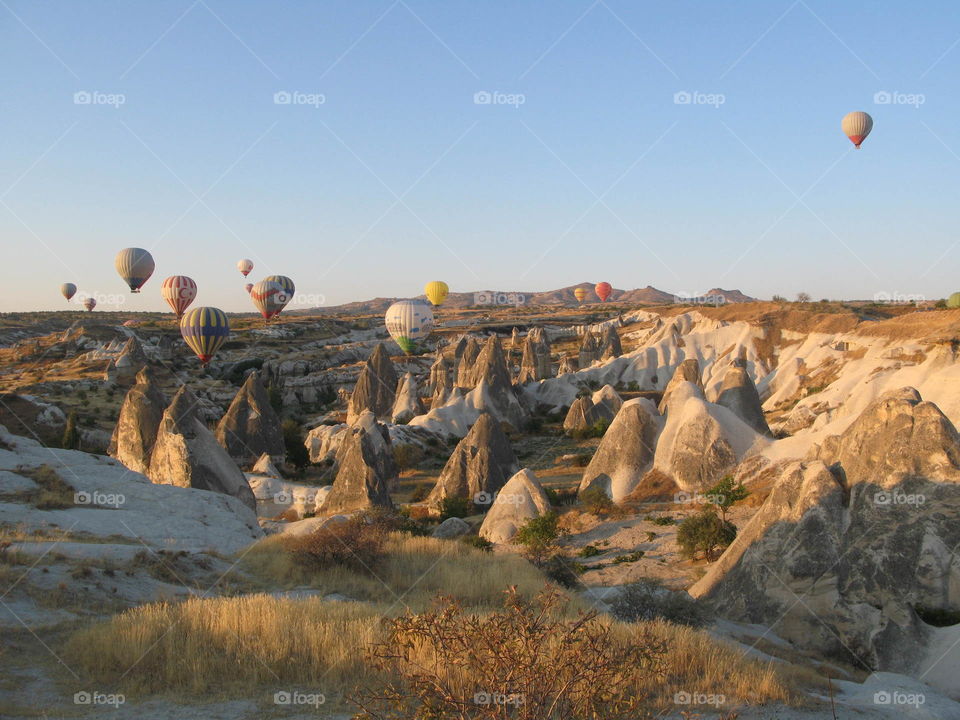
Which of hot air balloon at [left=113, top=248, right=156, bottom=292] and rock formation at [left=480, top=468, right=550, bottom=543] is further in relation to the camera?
hot air balloon at [left=113, top=248, right=156, bottom=292]

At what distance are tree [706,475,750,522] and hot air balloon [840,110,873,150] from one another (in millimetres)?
28071

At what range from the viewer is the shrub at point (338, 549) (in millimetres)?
12047

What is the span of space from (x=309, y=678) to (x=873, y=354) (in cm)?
3489

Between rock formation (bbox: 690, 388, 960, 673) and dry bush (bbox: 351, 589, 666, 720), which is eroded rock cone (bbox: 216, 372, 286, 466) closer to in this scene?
rock formation (bbox: 690, 388, 960, 673)

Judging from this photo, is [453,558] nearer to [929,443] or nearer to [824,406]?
[929,443]

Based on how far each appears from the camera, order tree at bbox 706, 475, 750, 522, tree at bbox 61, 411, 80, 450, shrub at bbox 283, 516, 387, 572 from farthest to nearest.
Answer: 1. tree at bbox 61, 411, 80, 450
2. tree at bbox 706, 475, 750, 522
3. shrub at bbox 283, 516, 387, 572

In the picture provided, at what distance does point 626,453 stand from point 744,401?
18.2ft

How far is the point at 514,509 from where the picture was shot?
62.6 ft

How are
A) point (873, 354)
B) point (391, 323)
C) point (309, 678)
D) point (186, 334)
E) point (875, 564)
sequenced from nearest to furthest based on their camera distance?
point (309, 678) → point (875, 564) → point (873, 354) → point (186, 334) → point (391, 323)

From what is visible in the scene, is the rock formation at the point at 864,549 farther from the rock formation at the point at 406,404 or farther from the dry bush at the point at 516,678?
the rock formation at the point at 406,404

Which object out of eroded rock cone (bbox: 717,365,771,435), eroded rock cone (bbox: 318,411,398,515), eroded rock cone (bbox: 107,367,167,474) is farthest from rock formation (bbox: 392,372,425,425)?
eroded rock cone (bbox: 717,365,771,435)

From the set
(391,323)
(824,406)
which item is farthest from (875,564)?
(391,323)

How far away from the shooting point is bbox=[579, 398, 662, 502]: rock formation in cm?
2100

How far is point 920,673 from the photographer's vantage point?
9914 mm
